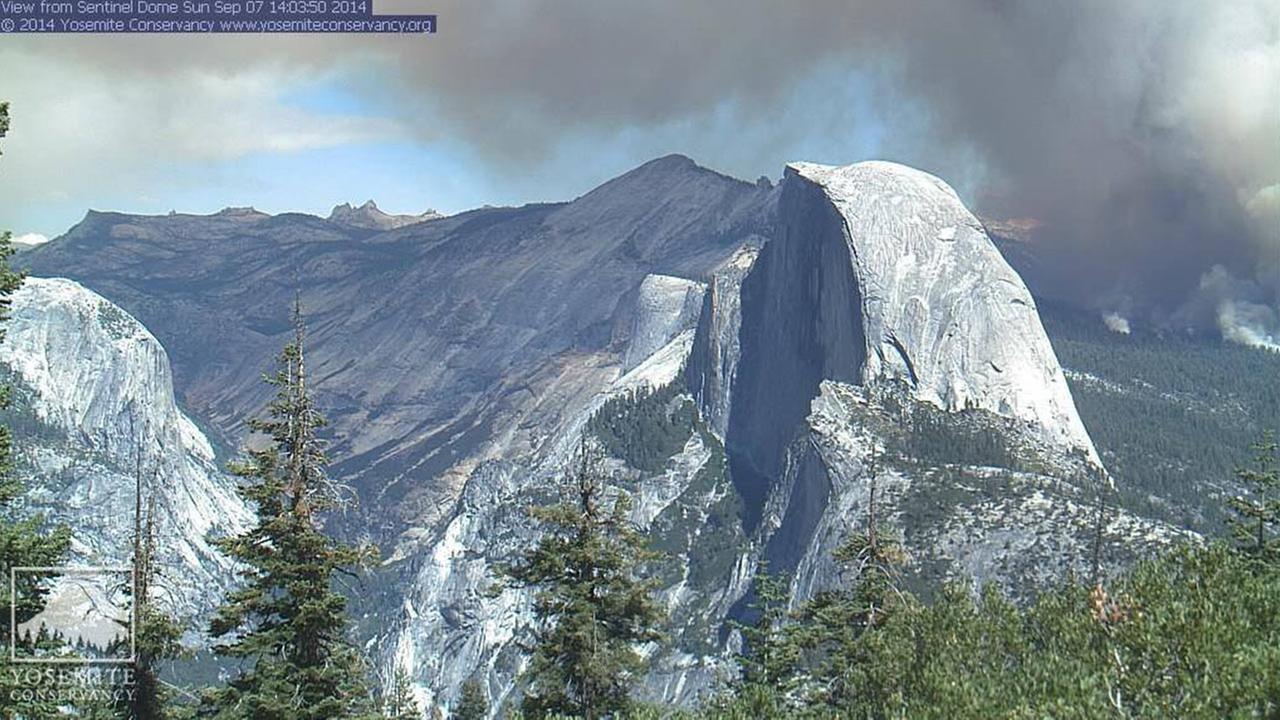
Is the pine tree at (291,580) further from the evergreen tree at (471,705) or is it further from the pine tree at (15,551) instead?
the evergreen tree at (471,705)

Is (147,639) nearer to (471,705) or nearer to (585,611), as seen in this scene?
(585,611)

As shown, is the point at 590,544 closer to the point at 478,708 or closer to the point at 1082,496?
the point at 478,708

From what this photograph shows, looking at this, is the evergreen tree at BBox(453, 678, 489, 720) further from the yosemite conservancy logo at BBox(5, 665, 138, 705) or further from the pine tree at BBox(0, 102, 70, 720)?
the pine tree at BBox(0, 102, 70, 720)

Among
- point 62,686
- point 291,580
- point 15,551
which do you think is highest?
point 15,551

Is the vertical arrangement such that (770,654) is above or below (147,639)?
below

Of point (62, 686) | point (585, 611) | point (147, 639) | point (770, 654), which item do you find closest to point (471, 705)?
point (770, 654)

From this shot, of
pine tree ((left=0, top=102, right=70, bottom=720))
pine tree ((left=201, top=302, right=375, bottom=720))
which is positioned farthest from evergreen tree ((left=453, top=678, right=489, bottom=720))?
pine tree ((left=0, top=102, right=70, bottom=720))

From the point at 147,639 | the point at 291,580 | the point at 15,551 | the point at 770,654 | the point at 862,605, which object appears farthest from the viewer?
the point at 770,654

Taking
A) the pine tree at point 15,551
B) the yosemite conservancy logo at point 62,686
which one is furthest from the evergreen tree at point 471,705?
the pine tree at point 15,551
